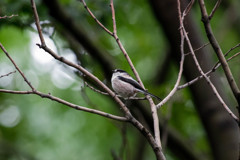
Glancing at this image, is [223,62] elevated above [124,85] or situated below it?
below

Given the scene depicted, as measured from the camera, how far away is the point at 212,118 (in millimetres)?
5062

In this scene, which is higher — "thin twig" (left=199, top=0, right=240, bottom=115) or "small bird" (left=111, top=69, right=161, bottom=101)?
"small bird" (left=111, top=69, right=161, bottom=101)

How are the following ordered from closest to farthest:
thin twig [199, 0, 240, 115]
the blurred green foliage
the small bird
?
thin twig [199, 0, 240, 115], the small bird, the blurred green foliage

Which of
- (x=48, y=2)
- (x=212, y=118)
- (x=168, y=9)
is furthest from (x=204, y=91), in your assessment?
(x=48, y=2)

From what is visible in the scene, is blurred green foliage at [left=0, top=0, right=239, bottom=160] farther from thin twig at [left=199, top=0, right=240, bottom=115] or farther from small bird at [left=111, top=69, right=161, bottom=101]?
thin twig at [left=199, top=0, right=240, bottom=115]

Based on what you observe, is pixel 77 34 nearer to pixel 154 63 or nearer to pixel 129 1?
pixel 129 1

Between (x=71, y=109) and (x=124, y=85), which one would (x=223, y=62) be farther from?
(x=71, y=109)

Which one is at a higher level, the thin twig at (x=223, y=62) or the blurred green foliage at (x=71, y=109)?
the blurred green foliage at (x=71, y=109)

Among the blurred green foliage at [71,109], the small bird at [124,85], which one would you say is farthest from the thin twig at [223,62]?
the blurred green foliage at [71,109]

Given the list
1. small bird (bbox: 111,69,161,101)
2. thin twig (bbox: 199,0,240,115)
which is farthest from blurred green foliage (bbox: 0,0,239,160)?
thin twig (bbox: 199,0,240,115)

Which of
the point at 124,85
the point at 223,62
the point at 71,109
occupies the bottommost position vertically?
the point at 223,62

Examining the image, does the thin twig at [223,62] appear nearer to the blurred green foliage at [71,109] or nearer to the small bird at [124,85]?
the small bird at [124,85]

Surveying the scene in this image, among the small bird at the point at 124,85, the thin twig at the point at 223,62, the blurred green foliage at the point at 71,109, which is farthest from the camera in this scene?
the blurred green foliage at the point at 71,109

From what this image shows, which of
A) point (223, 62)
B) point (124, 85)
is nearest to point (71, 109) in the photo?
point (124, 85)
